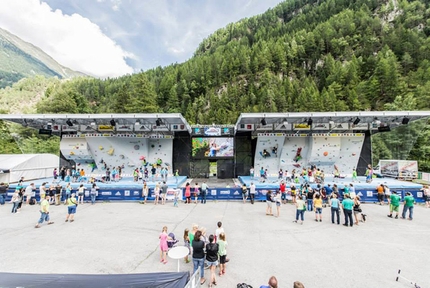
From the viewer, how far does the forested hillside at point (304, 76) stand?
45031mm

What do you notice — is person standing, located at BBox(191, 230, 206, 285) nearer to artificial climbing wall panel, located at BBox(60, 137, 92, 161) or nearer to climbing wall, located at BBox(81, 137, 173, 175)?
climbing wall, located at BBox(81, 137, 173, 175)

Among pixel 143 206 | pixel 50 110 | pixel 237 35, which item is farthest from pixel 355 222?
pixel 237 35

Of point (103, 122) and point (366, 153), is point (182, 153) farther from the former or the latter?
point (366, 153)

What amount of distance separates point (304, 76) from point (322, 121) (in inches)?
2196

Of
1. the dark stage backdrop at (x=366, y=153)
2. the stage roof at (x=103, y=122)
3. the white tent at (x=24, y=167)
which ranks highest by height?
the stage roof at (x=103, y=122)

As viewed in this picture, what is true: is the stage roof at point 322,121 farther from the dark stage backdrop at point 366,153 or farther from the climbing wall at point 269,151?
the dark stage backdrop at point 366,153

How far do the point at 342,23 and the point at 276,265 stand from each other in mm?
93806

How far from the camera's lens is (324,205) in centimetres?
1302

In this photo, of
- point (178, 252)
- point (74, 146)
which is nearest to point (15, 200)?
point (178, 252)

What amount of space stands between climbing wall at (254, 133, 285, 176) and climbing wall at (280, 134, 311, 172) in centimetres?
63

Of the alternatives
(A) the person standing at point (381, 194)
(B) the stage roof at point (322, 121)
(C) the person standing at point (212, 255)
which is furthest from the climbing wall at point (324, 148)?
(C) the person standing at point (212, 255)

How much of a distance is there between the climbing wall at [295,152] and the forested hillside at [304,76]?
16.7 m

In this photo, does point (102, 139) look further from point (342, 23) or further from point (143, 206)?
point (342, 23)

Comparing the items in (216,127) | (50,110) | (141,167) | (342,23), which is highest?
(342,23)
